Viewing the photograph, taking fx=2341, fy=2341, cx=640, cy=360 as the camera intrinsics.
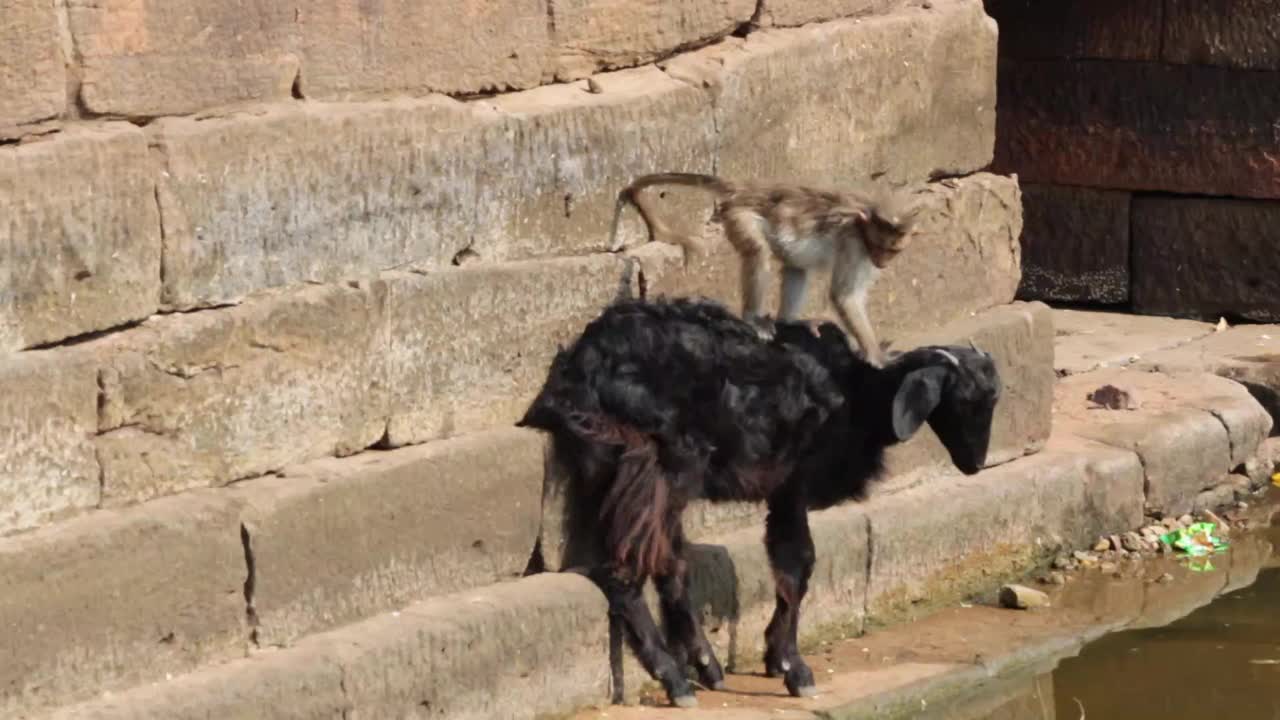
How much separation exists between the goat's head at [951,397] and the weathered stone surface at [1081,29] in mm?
4855

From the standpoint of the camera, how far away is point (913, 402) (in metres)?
7.50

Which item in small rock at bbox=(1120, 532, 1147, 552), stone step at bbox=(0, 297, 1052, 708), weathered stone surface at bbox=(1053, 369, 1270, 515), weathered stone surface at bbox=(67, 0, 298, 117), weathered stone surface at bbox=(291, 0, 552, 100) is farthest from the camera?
weathered stone surface at bbox=(1053, 369, 1270, 515)

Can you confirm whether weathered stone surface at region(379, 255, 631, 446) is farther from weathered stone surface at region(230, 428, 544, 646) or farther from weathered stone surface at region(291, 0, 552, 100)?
weathered stone surface at region(291, 0, 552, 100)

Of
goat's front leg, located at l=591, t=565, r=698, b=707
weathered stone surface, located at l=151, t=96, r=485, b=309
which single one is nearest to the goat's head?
goat's front leg, located at l=591, t=565, r=698, b=707

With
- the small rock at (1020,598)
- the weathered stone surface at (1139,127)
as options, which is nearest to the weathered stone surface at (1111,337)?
the weathered stone surface at (1139,127)

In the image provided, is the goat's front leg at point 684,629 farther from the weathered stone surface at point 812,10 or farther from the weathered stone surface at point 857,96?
the weathered stone surface at point 812,10

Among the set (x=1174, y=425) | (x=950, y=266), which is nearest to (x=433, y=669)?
(x=950, y=266)

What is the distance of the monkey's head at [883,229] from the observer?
7.60 meters

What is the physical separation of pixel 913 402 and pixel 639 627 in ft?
3.76

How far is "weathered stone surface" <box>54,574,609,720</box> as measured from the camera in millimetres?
6078

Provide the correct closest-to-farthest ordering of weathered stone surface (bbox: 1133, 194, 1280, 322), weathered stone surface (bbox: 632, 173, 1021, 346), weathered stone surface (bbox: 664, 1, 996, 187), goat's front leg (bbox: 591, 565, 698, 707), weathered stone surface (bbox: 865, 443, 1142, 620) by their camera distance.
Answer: goat's front leg (bbox: 591, 565, 698, 707)
weathered stone surface (bbox: 664, 1, 996, 187)
weathered stone surface (bbox: 865, 443, 1142, 620)
weathered stone surface (bbox: 632, 173, 1021, 346)
weathered stone surface (bbox: 1133, 194, 1280, 322)

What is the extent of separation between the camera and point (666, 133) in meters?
7.65

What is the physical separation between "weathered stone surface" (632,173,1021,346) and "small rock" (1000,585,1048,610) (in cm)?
105

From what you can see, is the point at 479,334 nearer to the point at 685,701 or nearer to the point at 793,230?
the point at 793,230
